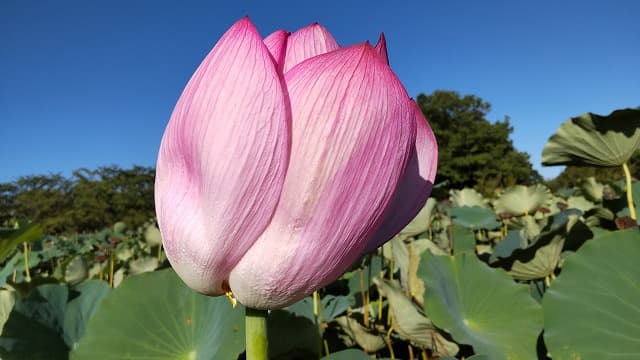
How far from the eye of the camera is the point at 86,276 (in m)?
1.84

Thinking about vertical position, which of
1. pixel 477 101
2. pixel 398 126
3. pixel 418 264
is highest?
pixel 477 101

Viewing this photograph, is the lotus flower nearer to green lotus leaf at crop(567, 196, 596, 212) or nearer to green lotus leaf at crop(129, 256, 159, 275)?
green lotus leaf at crop(129, 256, 159, 275)

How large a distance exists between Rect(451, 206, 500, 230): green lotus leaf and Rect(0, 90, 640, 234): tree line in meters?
16.0

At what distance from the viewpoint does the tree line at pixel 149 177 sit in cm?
1877

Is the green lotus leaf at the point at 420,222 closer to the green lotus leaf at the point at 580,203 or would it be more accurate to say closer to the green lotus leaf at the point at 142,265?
the green lotus leaf at the point at 142,265

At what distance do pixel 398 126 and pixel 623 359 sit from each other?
1.93ft

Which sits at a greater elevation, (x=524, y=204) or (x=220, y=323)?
(x=524, y=204)

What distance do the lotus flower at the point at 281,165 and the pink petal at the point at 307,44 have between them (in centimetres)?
4

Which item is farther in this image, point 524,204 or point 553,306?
point 524,204

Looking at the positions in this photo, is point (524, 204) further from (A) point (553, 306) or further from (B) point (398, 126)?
(B) point (398, 126)

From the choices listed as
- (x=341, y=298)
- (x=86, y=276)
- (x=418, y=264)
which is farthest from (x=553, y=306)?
(x=86, y=276)

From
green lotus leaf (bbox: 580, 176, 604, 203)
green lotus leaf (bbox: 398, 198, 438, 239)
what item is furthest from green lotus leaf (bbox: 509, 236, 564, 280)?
green lotus leaf (bbox: 580, 176, 604, 203)

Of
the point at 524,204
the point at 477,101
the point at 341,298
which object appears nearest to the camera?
the point at 341,298

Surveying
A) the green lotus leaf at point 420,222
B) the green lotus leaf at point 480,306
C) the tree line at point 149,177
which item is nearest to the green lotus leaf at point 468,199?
the green lotus leaf at point 420,222
